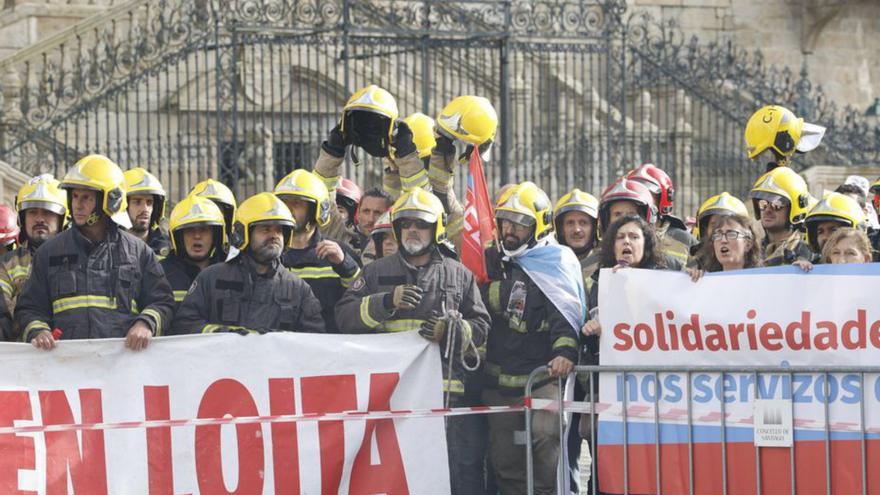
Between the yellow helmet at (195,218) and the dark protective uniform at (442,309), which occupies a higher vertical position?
the yellow helmet at (195,218)

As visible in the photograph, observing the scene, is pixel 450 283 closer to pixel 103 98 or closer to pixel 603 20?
pixel 103 98

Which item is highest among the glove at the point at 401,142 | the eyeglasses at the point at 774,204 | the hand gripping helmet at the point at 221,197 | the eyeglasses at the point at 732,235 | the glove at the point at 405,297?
the glove at the point at 401,142

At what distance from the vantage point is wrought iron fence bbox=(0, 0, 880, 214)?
18.9m

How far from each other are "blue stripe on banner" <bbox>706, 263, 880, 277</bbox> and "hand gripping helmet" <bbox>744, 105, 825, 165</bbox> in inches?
134

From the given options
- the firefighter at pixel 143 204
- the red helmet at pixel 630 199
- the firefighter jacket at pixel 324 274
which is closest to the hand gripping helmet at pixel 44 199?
the firefighter at pixel 143 204

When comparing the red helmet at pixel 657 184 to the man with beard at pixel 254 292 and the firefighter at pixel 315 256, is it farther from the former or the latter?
the man with beard at pixel 254 292

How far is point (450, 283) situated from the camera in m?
8.53

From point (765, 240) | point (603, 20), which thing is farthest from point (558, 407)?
point (603, 20)

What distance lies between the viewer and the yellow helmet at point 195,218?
29.2 ft

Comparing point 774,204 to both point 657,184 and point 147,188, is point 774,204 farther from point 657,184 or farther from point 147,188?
point 147,188

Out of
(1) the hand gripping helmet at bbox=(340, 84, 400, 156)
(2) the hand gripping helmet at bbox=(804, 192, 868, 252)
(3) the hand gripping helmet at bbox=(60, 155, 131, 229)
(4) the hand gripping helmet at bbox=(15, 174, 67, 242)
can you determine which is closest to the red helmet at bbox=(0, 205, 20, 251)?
(4) the hand gripping helmet at bbox=(15, 174, 67, 242)

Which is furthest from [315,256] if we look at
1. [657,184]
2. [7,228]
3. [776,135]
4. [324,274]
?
[776,135]

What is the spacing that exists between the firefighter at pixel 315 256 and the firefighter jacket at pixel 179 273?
1.50ft

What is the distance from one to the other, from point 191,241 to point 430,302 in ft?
4.39
